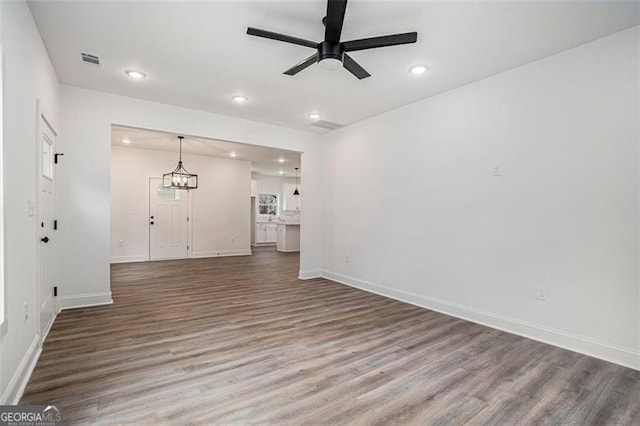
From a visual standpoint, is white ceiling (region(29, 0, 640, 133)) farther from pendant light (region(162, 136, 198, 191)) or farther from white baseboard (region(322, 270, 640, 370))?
pendant light (region(162, 136, 198, 191))

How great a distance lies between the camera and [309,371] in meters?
2.44

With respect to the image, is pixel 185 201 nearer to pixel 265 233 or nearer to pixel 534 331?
pixel 265 233

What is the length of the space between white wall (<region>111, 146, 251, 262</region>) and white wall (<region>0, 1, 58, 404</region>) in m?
5.47

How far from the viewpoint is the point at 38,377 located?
2.27 metres

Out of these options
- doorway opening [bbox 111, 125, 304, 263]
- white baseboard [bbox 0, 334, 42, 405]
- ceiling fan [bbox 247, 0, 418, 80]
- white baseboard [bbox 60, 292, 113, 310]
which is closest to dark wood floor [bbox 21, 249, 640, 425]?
white baseboard [bbox 0, 334, 42, 405]

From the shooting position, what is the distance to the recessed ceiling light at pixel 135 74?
3535mm

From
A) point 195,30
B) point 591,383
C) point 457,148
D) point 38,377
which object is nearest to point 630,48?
point 457,148

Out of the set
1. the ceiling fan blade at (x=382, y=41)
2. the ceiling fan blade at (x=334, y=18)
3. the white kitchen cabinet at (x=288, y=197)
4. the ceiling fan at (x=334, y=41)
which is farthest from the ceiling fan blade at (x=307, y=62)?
the white kitchen cabinet at (x=288, y=197)

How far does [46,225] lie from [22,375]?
5.57ft

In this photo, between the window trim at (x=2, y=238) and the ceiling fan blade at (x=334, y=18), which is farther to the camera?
the ceiling fan blade at (x=334, y=18)

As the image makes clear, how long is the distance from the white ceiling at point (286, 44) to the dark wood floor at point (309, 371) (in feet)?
9.18

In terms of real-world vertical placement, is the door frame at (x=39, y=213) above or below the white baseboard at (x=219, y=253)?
above

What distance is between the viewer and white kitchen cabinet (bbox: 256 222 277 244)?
12.1m

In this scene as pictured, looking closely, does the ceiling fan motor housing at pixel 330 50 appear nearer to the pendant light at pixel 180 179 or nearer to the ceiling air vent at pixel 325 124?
the ceiling air vent at pixel 325 124
